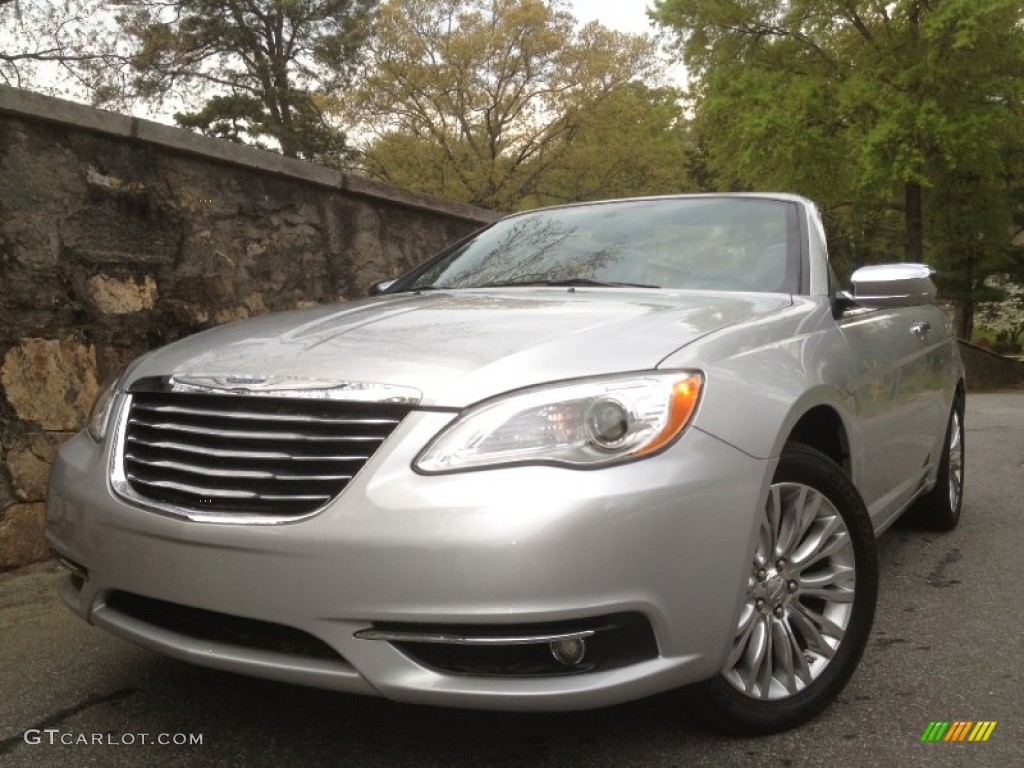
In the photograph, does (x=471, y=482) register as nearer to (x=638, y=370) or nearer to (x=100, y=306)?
(x=638, y=370)

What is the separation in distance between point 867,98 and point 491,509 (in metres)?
17.9

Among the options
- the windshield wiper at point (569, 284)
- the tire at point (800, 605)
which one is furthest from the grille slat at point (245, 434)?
the windshield wiper at point (569, 284)

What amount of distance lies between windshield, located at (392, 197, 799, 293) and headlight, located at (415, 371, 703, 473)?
3.65ft

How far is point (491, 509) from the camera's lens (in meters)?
1.83

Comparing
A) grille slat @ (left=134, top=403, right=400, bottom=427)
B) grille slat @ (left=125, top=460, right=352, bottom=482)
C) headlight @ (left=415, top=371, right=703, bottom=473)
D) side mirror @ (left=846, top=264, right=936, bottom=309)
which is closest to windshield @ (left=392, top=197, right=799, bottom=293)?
side mirror @ (left=846, top=264, right=936, bottom=309)

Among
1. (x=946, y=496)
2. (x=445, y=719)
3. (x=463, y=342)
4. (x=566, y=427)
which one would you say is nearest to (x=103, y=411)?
(x=463, y=342)

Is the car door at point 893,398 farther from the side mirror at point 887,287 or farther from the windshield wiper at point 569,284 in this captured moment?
the windshield wiper at point 569,284

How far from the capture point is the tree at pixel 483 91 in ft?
92.8

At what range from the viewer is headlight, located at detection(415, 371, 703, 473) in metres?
1.91

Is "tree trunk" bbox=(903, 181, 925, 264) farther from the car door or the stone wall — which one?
the car door

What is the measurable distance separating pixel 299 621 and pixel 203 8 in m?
28.2

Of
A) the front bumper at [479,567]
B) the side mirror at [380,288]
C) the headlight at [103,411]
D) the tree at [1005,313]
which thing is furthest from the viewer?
the tree at [1005,313]

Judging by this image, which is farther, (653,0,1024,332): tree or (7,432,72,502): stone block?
(653,0,1024,332): tree

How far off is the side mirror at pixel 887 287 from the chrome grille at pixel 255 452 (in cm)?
181
